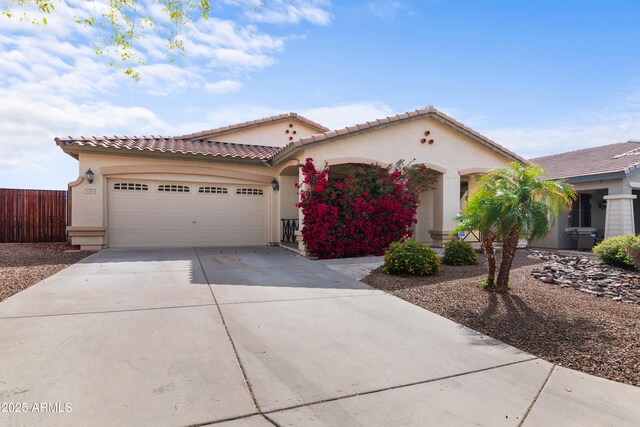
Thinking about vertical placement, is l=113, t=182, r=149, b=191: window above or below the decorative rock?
above

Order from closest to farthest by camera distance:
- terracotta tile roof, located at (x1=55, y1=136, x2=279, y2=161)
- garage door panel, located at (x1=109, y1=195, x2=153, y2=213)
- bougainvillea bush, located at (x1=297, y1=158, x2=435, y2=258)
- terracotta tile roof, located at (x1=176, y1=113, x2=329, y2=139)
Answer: bougainvillea bush, located at (x1=297, y1=158, x2=435, y2=258) < terracotta tile roof, located at (x1=55, y1=136, x2=279, y2=161) < garage door panel, located at (x1=109, y1=195, x2=153, y2=213) < terracotta tile roof, located at (x1=176, y1=113, x2=329, y2=139)

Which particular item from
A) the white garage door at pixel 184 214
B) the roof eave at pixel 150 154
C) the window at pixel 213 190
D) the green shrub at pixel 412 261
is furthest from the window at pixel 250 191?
the green shrub at pixel 412 261

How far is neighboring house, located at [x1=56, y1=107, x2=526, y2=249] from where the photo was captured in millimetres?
11203

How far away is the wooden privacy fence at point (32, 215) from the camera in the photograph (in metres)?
13.5

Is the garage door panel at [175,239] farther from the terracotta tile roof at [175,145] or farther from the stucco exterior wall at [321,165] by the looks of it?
the terracotta tile roof at [175,145]

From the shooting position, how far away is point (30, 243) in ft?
43.6

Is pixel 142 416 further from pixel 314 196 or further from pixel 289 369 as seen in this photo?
pixel 314 196

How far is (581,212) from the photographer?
15.4 m

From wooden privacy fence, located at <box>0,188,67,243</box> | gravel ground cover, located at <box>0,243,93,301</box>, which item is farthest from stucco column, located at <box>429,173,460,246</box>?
wooden privacy fence, located at <box>0,188,67,243</box>

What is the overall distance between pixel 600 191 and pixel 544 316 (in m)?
14.3

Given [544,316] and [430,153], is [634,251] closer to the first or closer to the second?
[544,316]

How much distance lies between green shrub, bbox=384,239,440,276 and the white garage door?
681 cm

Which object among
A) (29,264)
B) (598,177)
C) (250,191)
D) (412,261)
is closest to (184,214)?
(250,191)

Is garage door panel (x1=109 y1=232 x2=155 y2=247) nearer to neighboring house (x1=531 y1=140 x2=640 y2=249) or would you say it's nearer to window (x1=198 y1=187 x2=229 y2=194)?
window (x1=198 y1=187 x2=229 y2=194)
